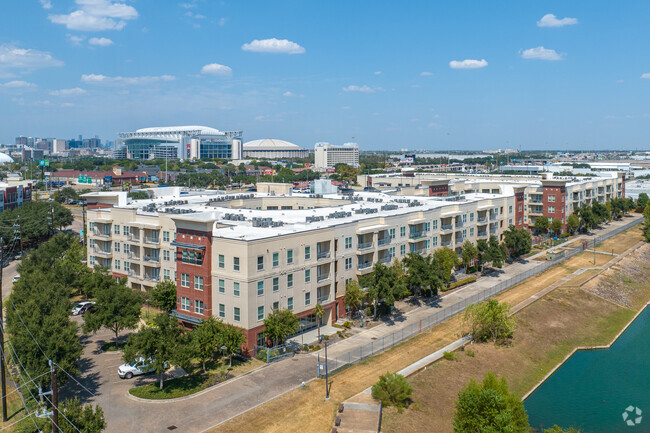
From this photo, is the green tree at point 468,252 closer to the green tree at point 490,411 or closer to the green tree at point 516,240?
the green tree at point 516,240

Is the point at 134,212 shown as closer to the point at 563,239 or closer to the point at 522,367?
the point at 522,367

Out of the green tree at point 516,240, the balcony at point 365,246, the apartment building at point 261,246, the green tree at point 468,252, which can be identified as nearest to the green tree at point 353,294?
the apartment building at point 261,246

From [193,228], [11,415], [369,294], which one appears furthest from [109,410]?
[369,294]

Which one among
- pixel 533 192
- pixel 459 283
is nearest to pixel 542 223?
pixel 533 192

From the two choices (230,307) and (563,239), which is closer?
(230,307)

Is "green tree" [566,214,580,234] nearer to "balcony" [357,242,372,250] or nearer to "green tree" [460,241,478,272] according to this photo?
"green tree" [460,241,478,272]

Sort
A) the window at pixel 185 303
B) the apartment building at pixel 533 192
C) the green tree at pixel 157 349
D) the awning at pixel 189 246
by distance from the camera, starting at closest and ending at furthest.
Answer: the green tree at pixel 157 349 → the awning at pixel 189 246 → the window at pixel 185 303 → the apartment building at pixel 533 192
